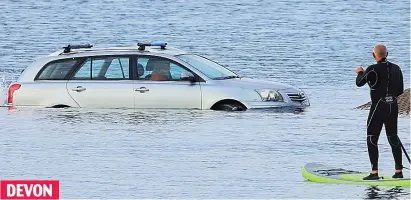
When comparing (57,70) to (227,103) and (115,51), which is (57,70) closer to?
(115,51)

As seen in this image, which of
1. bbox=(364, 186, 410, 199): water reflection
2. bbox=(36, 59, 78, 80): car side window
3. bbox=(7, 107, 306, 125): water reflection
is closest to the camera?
bbox=(364, 186, 410, 199): water reflection

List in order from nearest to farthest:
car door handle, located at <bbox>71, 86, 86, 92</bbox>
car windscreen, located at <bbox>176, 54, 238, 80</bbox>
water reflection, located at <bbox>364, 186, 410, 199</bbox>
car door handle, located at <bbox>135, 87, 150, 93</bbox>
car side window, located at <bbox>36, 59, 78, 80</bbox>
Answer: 1. water reflection, located at <bbox>364, 186, 410, 199</bbox>
2. car door handle, located at <bbox>135, 87, 150, 93</bbox>
3. car door handle, located at <bbox>71, 86, 86, 92</bbox>
4. car windscreen, located at <bbox>176, 54, 238, 80</bbox>
5. car side window, located at <bbox>36, 59, 78, 80</bbox>

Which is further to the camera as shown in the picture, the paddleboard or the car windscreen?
the car windscreen

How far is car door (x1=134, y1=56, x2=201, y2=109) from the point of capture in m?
25.0

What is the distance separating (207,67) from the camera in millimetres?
25891

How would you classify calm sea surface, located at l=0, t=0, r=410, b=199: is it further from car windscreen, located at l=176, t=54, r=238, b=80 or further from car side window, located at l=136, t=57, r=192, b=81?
car windscreen, located at l=176, t=54, r=238, b=80

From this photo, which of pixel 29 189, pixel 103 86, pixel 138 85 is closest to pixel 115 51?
pixel 103 86

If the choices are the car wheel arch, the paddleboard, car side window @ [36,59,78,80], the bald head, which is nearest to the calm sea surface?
the paddleboard

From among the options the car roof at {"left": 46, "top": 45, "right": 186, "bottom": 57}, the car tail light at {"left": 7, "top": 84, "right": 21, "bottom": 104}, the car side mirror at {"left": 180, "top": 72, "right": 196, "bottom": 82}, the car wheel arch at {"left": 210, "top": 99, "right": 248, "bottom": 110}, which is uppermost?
the car roof at {"left": 46, "top": 45, "right": 186, "bottom": 57}

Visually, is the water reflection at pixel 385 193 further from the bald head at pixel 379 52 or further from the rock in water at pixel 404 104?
the rock in water at pixel 404 104

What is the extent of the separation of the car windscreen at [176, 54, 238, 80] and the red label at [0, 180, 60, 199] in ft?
30.8

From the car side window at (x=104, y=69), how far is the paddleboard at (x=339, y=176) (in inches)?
341

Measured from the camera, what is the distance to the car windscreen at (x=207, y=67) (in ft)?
83.8

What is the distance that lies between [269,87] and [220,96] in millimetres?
916
